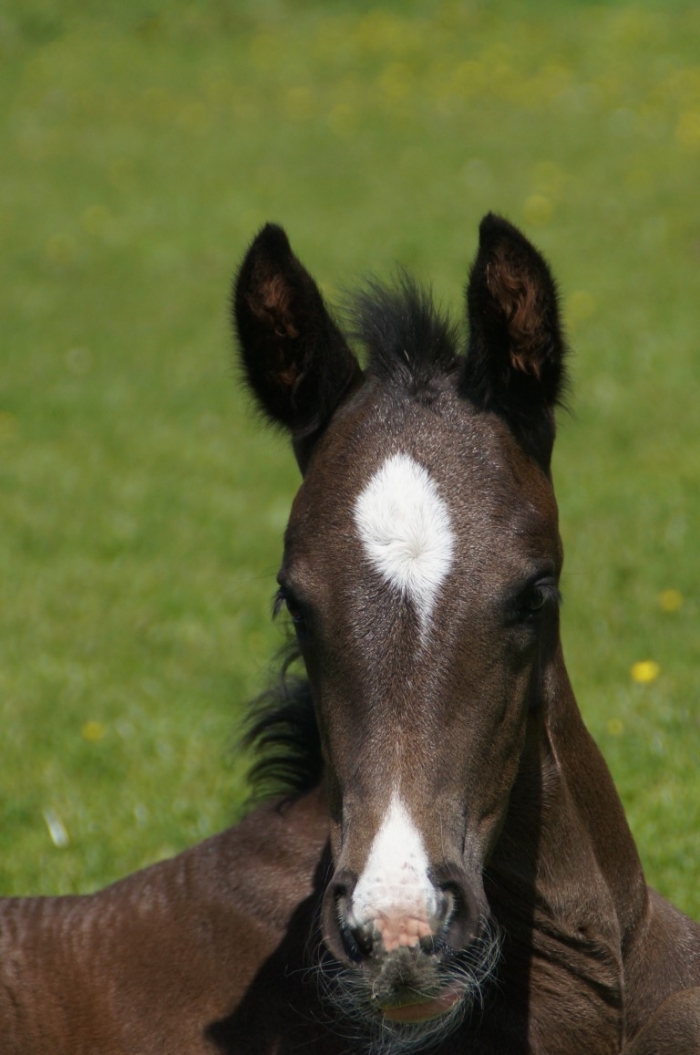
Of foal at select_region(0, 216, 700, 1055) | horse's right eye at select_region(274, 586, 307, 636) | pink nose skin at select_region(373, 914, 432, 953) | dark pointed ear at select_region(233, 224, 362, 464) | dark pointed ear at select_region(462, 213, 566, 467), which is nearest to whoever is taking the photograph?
pink nose skin at select_region(373, 914, 432, 953)

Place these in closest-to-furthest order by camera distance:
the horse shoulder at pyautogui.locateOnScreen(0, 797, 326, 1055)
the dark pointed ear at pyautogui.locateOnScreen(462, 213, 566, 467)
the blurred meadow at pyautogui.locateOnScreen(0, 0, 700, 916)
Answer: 1. the dark pointed ear at pyautogui.locateOnScreen(462, 213, 566, 467)
2. the horse shoulder at pyautogui.locateOnScreen(0, 797, 326, 1055)
3. the blurred meadow at pyautogui.locateOnScreen(0, 0, 700, 916)

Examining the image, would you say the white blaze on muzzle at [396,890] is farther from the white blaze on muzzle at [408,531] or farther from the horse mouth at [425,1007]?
the white blaze on muzzle at [408,531]

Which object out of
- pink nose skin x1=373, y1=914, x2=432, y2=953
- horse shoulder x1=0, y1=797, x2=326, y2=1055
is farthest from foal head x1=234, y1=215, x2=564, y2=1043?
horse shoulder x1=0, y1=797, x2=326, y2=1055

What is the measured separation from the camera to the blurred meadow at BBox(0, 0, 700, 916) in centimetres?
568

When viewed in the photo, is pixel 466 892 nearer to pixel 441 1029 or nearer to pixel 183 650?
pixel 441 1029

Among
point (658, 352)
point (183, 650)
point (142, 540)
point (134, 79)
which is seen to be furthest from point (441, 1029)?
point (134, 79)

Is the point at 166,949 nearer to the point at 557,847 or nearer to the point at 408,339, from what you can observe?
the point at 557,847

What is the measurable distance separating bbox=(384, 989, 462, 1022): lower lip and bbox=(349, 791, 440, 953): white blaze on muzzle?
0.68 ft

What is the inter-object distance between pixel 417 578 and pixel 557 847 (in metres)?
0.82

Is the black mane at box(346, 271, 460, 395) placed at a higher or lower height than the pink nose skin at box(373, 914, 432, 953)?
higher

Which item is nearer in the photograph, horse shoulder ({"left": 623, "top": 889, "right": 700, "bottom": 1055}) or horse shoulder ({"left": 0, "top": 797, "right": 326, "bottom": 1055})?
horse shoulder ({"left": 623, "top": 889, "right": 700, "bottom": 1055})

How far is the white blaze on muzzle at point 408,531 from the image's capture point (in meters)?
2.70

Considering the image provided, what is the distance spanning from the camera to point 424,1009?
2545mm

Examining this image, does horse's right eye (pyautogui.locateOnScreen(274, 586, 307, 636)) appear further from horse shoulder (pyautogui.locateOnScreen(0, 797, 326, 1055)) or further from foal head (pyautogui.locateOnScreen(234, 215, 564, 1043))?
horse shoulder (pyautogui.locateOnScreen(0, 797, 326, 1055))
